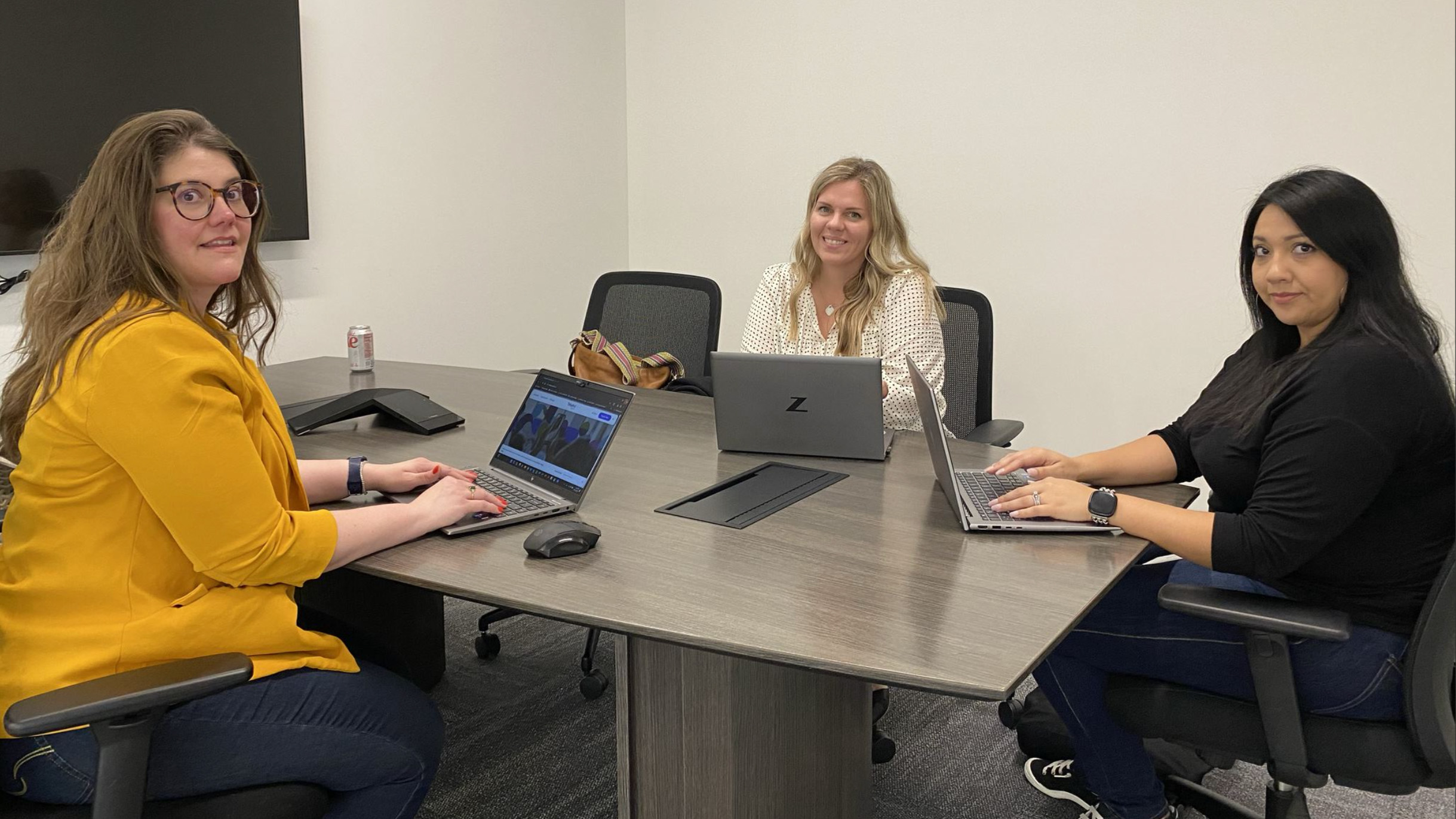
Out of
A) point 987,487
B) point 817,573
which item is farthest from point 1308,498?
point 817,573

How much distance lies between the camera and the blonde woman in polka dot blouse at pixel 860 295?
9.15ft

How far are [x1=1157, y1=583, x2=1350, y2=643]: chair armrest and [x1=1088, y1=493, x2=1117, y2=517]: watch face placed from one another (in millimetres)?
169

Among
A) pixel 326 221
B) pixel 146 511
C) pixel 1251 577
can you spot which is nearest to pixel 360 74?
pixel 326 221

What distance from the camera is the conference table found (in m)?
1.36

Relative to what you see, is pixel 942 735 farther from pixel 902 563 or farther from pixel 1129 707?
pixel 902 563

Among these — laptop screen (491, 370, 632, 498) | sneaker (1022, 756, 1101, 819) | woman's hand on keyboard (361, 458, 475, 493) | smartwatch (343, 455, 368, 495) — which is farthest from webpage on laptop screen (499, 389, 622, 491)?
sneaker (1022, 756, 1101, 819)

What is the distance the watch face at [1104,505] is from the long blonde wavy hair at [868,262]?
112 cm

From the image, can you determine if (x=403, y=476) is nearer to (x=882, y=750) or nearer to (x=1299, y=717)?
(x=882, y=750)

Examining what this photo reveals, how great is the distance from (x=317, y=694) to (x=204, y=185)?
75 cm

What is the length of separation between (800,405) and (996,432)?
77cm

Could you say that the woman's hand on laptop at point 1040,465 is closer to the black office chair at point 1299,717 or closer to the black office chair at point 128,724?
the black office chair at point 1299,717


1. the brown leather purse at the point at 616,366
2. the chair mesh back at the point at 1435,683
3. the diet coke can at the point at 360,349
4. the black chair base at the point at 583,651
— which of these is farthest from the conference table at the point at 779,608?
the diet coke can at the point at 360,349

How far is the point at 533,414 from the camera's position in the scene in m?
2.06

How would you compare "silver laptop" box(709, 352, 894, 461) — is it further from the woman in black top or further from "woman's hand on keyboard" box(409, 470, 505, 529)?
"woman's hand on keyboard" box(409, 470, 505, 529)
